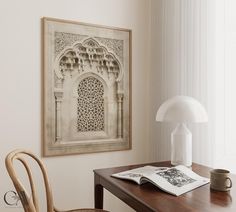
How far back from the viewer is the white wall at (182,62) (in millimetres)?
1752

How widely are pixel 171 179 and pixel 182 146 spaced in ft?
1.05

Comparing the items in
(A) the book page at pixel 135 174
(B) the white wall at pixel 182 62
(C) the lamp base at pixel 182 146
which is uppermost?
(B) the white wall at pixel 182 62

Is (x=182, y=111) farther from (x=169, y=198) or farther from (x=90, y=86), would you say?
(x=90, y=86)

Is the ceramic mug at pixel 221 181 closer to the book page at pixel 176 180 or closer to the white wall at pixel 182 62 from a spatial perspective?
the book page at pixel 176 180

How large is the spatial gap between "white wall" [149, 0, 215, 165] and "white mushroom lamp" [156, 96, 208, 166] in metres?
0.28

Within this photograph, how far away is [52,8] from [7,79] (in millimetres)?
626

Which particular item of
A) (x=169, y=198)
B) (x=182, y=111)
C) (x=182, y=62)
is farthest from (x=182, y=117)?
(x=182, y=62)

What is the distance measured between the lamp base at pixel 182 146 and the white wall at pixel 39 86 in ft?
2.52

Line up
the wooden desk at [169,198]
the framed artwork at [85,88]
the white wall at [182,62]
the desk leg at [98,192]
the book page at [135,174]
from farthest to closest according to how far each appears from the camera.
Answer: the framed artwork at [85,88], the white wall at [182,62], the desk leg at [98,192], the book page at [135,174], the wooden desk at [169,198]

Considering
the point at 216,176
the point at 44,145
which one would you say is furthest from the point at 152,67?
the point at 216,176

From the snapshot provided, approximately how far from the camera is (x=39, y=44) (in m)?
1.93

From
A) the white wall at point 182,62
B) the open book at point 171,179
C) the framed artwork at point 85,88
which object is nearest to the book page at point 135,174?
the open book at point 171,179

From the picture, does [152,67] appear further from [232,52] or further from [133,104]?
[232,52]

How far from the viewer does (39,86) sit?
6.37 ft
